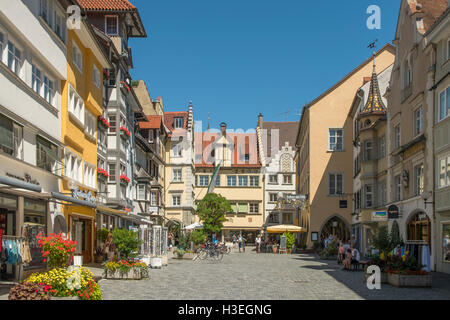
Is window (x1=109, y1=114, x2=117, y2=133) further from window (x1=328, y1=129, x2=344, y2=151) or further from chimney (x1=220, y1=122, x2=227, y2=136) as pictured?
chimney (x1=220, y1=122, x2=227, y2=136)

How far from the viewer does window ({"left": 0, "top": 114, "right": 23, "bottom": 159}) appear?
698 inches

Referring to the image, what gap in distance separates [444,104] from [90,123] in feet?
56.1

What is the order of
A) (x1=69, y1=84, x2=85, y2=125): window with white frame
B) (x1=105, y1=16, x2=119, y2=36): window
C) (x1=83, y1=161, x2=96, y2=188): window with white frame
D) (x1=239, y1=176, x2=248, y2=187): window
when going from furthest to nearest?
1. (x1=239, y1=176, x2=248, y2=187): window
2. (x1=105, y1=16, x2=119, y2=36): window
3. (x1=83, y1=161, x2=96, y2=188): window with white frame
4. (x1=69, y1=84, x2=85, y2=125): window with white frame

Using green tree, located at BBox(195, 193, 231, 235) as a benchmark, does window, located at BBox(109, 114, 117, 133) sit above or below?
above

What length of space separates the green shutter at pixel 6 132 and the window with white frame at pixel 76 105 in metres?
7.62

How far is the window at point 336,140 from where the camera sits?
5538cm

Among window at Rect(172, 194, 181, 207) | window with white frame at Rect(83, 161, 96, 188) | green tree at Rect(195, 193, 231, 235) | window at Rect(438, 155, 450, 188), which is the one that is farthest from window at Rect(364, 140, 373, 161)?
window at Rect(172, 194, 181, 207)

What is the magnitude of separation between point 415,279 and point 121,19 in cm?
2530

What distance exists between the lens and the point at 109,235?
105ft

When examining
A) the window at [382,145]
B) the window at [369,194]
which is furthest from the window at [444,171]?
the window at [369,194]

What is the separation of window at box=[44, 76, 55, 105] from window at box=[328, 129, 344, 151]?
3550 centimetres

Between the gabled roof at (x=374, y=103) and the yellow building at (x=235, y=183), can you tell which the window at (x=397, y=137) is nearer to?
the gabled roof at (x=374, y=103)
